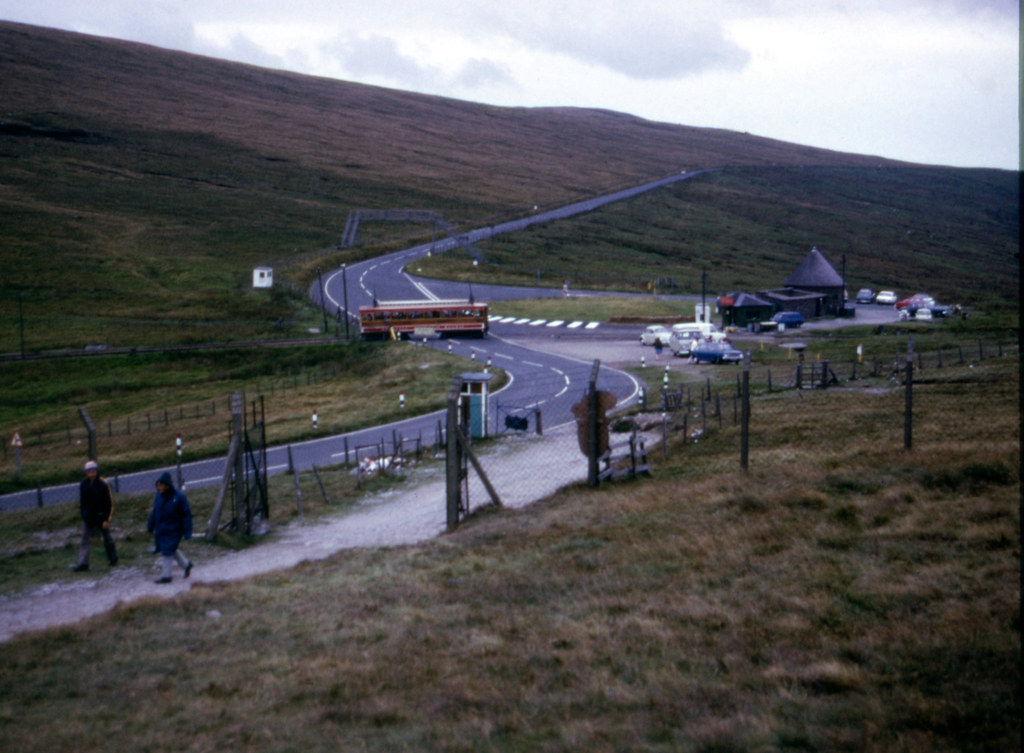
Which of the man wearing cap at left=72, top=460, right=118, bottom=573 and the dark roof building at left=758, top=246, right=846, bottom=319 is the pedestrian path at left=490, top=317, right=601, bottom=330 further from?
the man wearing cap at left=72, top=460, right=118, bottom=573

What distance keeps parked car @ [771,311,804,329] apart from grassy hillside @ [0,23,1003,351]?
109ft

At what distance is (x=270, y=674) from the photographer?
23.2 feet

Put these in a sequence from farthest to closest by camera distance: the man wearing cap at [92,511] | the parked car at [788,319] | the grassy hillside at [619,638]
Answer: the parked car at [788,319], the man wearing cap at [92,511], the grassy hillside at [619,638]

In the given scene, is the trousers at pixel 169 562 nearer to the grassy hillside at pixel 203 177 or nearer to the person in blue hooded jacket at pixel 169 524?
the person in blue hooded jacket at pixel 169 524

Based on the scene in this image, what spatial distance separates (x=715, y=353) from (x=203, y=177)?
98835 millimetres

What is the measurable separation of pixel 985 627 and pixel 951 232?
16337 cm

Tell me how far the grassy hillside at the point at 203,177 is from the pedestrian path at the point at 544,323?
13.9 m

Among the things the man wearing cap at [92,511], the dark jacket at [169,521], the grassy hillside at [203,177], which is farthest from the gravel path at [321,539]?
the grassy hillside at [203,177]

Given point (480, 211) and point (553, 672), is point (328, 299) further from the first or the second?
point (553, 672)

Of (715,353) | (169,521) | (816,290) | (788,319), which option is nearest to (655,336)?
(715,353)

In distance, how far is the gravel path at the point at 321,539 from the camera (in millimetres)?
10664

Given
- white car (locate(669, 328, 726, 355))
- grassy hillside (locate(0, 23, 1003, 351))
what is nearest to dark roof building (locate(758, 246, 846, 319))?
white car (locate(669, 328, 726, 355))

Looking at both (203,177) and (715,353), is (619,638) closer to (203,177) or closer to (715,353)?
(715,353)

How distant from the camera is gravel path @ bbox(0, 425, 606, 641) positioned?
35.0ft
